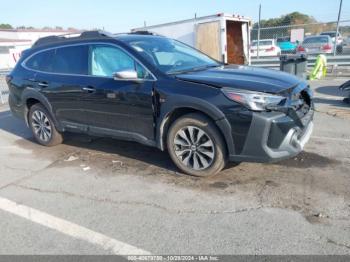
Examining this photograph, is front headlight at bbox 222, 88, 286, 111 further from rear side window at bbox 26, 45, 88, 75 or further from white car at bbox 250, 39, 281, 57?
white car at bbox 250, 39, 281, 57

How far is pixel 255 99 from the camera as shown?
146 inches

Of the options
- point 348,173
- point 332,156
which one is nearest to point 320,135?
point 332,156

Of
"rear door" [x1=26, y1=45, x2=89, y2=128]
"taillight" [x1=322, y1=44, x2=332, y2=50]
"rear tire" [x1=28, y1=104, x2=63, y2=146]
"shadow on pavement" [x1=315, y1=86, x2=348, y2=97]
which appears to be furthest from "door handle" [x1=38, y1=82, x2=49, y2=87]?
"taillight" [x1=322, y1=44, x2=332, y2=50]

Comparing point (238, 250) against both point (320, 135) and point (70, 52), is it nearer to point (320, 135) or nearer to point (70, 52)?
point (320, 135)

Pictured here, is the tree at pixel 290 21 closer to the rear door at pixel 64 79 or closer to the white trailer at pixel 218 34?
the white trailer at pixel 218 34

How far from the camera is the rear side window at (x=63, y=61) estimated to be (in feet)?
17.0

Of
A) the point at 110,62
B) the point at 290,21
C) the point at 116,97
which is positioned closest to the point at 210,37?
the point at 110,62

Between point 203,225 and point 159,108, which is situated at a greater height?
point 159,108

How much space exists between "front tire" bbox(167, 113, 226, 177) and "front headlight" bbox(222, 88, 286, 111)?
473mm

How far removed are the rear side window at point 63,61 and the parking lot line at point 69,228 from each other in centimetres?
215

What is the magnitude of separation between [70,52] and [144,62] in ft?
5.22

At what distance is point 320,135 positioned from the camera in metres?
5.76

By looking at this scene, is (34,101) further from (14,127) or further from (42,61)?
(14,127)

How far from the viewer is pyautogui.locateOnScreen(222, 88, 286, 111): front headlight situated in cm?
371
